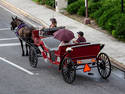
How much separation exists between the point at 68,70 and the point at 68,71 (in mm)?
37

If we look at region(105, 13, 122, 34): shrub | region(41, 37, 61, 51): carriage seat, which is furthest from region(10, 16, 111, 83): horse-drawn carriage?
region(105, 13, 122, 34): shrub

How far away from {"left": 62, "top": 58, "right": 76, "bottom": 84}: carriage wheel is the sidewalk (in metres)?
3.30

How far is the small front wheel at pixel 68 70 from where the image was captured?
14.4 meters

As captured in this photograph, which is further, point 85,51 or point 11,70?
point 11,70

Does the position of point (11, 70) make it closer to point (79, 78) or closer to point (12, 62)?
point (12, 62)

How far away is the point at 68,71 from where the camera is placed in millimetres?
14555

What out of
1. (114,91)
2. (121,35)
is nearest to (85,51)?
(114,91)

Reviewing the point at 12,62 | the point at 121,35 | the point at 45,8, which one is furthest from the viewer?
the point at 45,8

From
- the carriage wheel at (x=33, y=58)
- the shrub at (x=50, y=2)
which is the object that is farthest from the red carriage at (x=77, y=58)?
the shrub at (x=50, y=2)

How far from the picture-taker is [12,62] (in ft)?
58.2

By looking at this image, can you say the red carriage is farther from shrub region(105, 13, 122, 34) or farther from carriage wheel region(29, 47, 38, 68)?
shrub region(105, 13, 122, 34)

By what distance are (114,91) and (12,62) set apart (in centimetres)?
544

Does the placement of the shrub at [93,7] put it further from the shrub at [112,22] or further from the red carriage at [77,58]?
the red carriage at [77,58]

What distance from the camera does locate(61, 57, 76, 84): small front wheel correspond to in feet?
47.3
